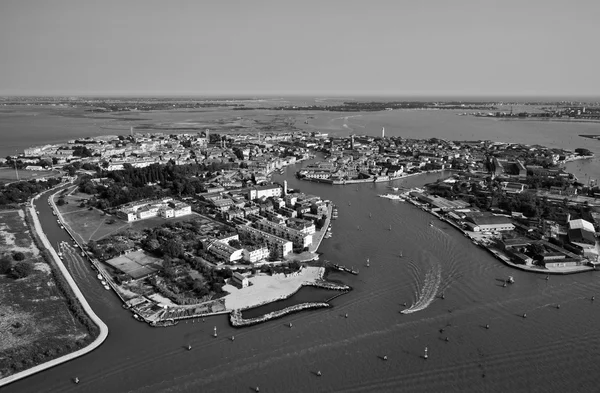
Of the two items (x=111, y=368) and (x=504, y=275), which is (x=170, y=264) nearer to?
(x=111, y=368)

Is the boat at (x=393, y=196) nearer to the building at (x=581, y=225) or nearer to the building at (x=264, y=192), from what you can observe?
the building at (x=264, y=192)

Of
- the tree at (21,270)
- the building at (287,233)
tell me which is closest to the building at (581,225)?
the building at (287,233)

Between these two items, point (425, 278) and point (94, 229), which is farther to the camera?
point (94, 229)

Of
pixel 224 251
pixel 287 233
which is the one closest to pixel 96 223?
pixel 224 251

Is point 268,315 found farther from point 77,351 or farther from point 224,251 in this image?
point 77,351

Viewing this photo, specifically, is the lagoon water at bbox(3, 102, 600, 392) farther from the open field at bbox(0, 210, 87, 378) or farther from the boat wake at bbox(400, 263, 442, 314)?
the open field at bbox(0, 210, 87, 378)

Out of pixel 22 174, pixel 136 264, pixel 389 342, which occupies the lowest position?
pixel 389 342

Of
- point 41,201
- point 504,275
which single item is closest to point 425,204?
point 504,275
